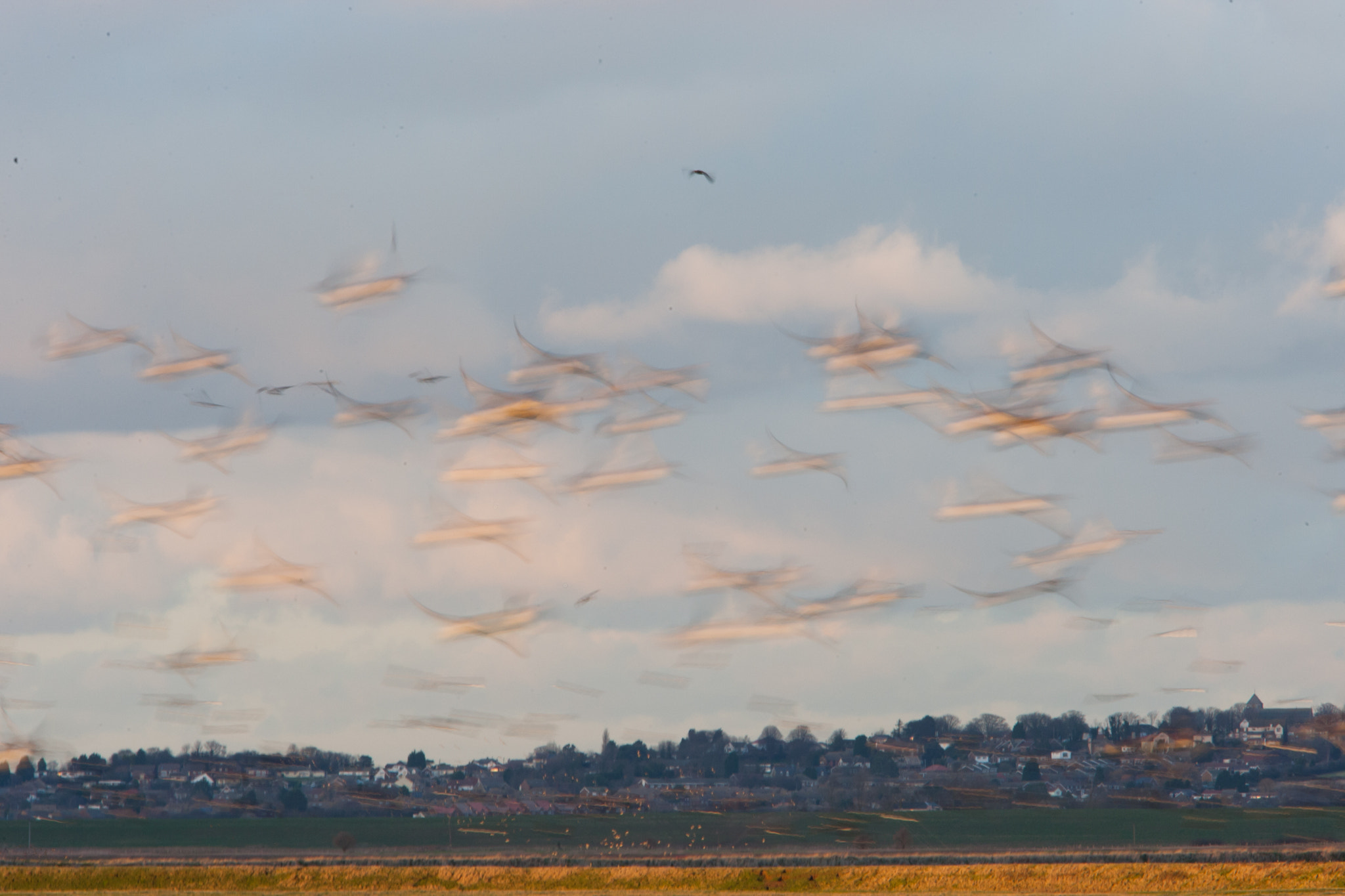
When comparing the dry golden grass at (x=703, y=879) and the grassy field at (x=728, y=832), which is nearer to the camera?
the dry golden grass at (x=703, y=879)

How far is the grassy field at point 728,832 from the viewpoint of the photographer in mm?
99375

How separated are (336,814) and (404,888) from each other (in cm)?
12929

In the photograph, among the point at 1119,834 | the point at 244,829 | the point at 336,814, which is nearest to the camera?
the point at 1119,834

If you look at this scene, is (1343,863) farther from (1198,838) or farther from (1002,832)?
(1002,832)

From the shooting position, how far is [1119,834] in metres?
114

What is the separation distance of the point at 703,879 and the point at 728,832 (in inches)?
2637

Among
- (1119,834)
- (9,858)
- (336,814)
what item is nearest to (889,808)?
(1119,834)

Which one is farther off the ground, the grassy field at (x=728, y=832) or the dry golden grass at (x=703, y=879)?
the dry golden grass at (x=703, y=879)

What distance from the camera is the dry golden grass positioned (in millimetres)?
58969

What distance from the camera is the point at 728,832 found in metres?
130

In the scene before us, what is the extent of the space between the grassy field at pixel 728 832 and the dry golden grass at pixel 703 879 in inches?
715

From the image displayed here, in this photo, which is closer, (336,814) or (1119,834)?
(1119,834)

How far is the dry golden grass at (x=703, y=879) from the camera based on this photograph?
59.0 m

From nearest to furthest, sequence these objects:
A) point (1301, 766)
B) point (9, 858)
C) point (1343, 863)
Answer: point (1343, 863) < point (9, 858) < point (1301, 766)
